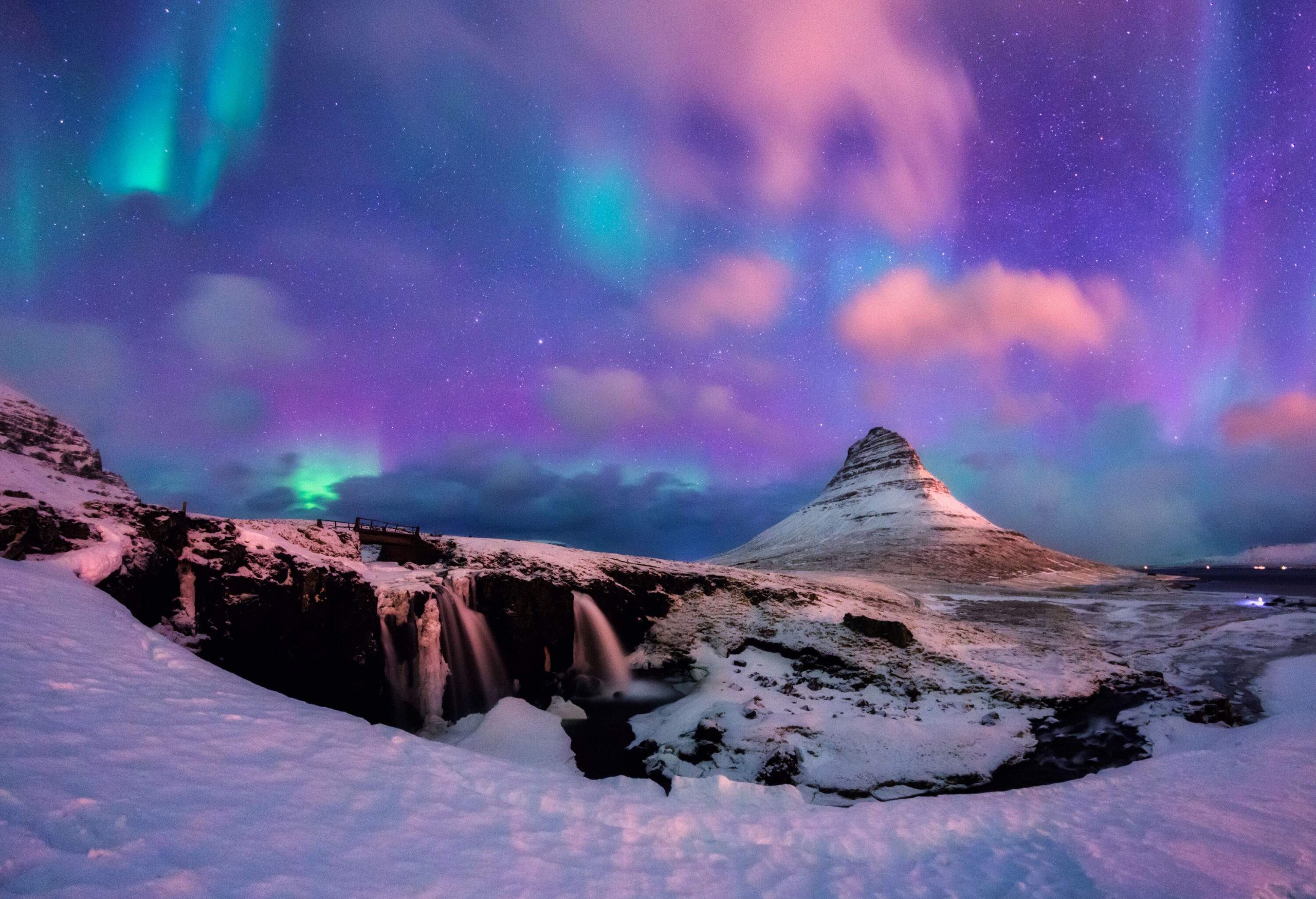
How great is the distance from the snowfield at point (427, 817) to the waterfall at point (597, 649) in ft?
48.9

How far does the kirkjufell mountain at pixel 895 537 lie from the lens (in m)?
107

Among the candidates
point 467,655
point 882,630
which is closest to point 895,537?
point 882,630

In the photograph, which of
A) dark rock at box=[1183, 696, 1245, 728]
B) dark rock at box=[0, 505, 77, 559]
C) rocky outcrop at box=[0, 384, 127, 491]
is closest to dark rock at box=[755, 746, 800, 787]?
dark rock at box=[1183, 696, 1245, 728]

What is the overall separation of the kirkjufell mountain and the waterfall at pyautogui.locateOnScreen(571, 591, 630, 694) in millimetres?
76422

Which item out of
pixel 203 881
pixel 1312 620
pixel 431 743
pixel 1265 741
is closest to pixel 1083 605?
pixel 1312 620

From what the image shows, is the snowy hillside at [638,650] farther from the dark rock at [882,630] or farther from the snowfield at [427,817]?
the snowfield at [427,817]

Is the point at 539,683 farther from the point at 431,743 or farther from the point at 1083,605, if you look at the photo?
the point at 1083,605

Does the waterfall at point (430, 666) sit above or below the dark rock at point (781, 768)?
above

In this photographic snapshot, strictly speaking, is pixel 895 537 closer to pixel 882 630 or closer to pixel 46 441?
pixel 882 630

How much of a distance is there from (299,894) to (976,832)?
10201 millimetres

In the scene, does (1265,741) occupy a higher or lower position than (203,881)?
lower

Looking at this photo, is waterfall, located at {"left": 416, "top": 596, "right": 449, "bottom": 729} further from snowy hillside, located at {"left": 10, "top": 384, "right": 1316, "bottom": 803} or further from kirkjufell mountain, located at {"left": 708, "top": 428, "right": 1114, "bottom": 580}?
kirkjufell mountain, located at {"left": 708, "top": 428, "right": 1114, "bottom": 580}

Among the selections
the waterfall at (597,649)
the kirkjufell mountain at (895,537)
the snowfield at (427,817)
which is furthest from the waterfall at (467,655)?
Answer: the kirkjufell mountain at (895,537)

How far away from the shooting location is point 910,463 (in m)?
180
